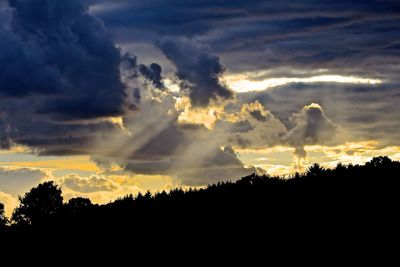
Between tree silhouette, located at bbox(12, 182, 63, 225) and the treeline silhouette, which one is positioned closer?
the treeline silhouette

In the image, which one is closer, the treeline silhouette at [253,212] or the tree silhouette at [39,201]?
the treeline silhouette at [253,212]

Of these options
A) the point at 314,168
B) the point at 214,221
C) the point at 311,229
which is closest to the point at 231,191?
the point at 214,221

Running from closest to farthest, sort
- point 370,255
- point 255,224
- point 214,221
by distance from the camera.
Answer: point 370,255 < point 255,224 < point 214,221

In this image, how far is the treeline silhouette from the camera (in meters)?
60.2

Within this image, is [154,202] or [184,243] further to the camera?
[154,202]

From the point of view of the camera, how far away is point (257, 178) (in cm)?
8231

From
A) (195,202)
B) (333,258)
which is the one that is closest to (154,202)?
(195,202)

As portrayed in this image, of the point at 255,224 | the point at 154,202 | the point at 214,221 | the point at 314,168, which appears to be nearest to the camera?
the point at 255,224

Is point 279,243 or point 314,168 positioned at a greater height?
point 314,168

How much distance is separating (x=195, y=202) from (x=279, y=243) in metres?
22.2

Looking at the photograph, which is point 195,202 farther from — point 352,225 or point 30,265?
point 352,225

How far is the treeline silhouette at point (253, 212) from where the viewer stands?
60.2 metres

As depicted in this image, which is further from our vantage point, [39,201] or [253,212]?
[39,201]

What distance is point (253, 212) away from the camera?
7019cm
